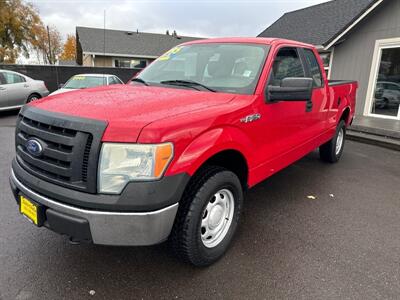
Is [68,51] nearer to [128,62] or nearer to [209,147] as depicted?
[128,62]

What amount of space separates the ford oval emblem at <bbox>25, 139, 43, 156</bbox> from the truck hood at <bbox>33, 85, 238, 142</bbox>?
0.27m

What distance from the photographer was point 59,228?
2084 mm

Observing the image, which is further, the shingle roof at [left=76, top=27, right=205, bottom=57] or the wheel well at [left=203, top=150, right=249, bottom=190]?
the shingle roof at [left=76, top=27, right=205, bottom=57]

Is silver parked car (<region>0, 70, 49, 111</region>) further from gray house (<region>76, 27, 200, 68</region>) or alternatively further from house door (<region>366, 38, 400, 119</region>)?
gray house (<region>76, 27, 200, 68</region>)

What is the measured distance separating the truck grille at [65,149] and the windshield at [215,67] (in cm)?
138

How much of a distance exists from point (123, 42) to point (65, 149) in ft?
88.5

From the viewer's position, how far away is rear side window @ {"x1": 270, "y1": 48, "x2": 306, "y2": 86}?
129 inches

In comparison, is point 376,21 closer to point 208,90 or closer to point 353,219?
point 353,219

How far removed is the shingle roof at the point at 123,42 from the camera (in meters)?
25.5

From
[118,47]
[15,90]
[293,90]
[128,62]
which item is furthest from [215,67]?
[128,62]

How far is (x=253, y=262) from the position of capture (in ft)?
8.93

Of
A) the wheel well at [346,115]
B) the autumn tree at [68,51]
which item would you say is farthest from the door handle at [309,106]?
the autumn tree at [68,51]

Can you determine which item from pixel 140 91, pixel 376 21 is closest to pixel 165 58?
pixel 140 91

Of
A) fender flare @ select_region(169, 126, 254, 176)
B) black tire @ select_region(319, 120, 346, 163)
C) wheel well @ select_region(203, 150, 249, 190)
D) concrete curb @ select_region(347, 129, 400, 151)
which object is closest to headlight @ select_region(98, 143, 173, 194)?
fender flare @ select_region(169, 126, 254, 176)
